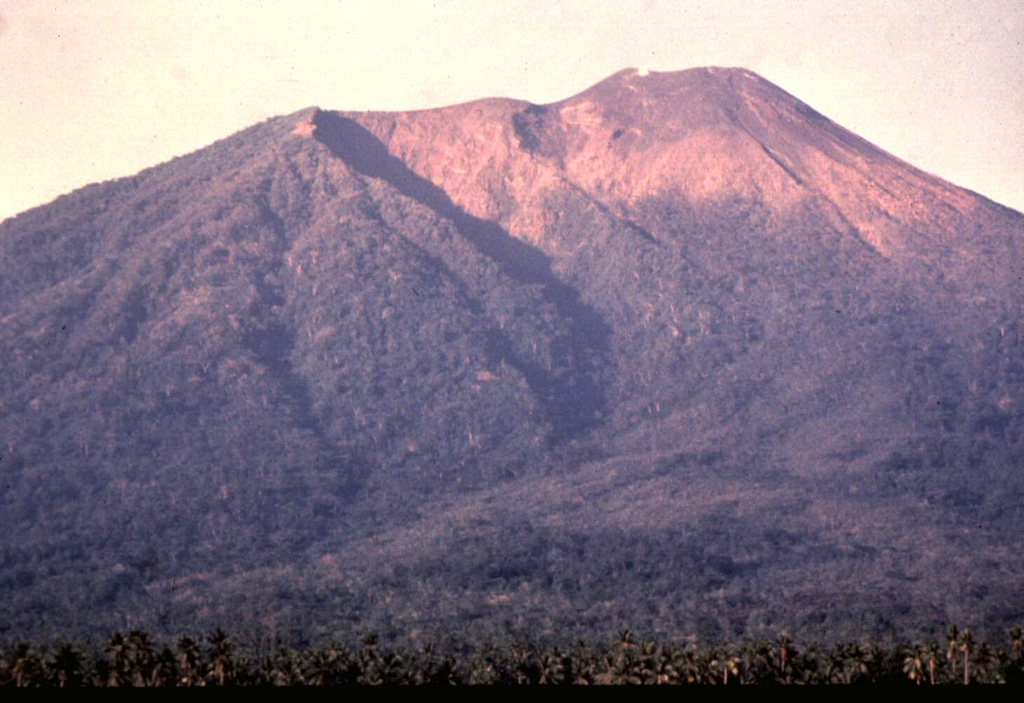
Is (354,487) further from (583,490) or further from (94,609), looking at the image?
(94,609)

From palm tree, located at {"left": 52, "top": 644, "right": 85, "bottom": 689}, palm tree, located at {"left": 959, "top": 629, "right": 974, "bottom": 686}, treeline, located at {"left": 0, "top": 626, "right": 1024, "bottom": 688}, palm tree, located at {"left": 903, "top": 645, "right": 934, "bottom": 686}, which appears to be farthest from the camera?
palm tree, located at {"left": 903, "top": 645, "right": 934, "bottom": 686}

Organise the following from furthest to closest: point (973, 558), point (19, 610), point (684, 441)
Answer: point (684, 441), point (973, 558), point (19, 610)

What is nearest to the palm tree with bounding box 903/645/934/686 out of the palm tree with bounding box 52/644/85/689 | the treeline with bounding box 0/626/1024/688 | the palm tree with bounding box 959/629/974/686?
the treeline with bounding box 0/626/1024/688

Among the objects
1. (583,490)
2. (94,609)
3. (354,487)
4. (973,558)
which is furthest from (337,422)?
(973,558)

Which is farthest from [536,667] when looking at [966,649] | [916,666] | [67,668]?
[67,668]

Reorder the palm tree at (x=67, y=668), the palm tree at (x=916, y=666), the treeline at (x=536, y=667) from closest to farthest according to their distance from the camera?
the palm tree at (x=67, y=668)
the treeline at (x=536, y=667)
the palm tree at (x=916, y=666)

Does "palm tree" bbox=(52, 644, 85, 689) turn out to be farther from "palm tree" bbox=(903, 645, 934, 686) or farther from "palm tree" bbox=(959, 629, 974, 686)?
"palm tree" bbox=(959, 629, 974, 686)

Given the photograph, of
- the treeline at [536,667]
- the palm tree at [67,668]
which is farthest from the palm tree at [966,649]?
the palm tree at [67,668]

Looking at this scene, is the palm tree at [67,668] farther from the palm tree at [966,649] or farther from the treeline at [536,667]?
the palm tree at [966,649]
